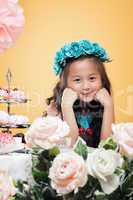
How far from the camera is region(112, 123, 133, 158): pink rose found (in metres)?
0.42

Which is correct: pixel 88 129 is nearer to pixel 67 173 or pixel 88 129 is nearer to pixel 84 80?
pixel 84 80

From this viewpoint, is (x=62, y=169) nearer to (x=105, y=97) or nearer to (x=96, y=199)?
(x=96, y=199)

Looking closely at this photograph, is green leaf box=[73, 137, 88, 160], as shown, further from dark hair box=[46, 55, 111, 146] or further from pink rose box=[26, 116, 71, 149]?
dark hair box=[46, 55, 111, 146]

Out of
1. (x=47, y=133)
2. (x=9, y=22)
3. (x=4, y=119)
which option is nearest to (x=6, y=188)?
(x=47, y=133)

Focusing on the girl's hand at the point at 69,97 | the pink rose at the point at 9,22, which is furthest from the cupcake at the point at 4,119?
the pink rose at the point at 9,22

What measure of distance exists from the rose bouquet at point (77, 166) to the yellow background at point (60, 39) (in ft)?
9.74

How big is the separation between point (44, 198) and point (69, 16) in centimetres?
344

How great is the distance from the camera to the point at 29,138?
0.45 m

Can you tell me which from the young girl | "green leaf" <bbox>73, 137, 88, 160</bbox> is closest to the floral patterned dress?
the young girl

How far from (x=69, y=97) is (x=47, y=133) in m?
0.85

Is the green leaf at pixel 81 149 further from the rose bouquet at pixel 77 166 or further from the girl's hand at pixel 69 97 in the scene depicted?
the girl's hand at pixel 69 97

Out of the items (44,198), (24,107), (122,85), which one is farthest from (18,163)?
(24,107)

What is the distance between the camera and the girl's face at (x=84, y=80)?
1279 mm

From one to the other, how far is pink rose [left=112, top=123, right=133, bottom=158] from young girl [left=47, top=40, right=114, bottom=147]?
805 mm
